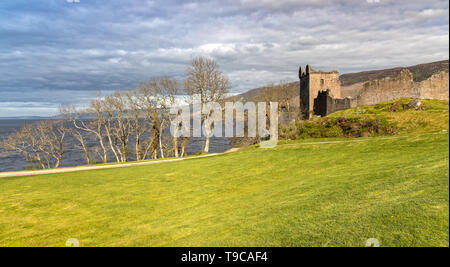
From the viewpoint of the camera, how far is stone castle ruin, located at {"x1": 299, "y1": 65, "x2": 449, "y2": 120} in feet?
141

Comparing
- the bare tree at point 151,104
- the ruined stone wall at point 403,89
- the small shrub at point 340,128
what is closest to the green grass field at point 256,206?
the small shrub at point 340,128

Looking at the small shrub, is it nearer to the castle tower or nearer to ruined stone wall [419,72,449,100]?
ruined stone wall [419,72,449,100]

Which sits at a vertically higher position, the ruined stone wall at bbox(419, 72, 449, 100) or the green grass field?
the ruined stone wall at bbox(419, 72, 449, 100)

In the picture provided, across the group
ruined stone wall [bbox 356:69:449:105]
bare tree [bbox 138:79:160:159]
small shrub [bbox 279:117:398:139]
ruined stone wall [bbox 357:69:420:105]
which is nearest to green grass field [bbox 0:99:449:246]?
small shrub [bbox 279:117:398:139]

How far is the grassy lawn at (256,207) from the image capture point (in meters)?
5.22

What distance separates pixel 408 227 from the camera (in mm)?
4746

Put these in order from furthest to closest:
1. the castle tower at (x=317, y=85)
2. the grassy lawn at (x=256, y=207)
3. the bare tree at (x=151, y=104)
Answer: the castle tower at (x=317, y=85)
the bare tree at (x=151, y=104)
the grassy lawn at (x=256, y=207)

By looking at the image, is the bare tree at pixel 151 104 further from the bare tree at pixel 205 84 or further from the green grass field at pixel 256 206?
the green grass field at pixel 256 206

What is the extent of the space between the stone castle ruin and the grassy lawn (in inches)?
1391

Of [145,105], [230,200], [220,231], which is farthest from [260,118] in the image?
[220,231]

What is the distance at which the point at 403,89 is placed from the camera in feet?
148

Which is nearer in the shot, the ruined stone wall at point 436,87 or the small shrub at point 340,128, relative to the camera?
the small shrub at point 340,128
